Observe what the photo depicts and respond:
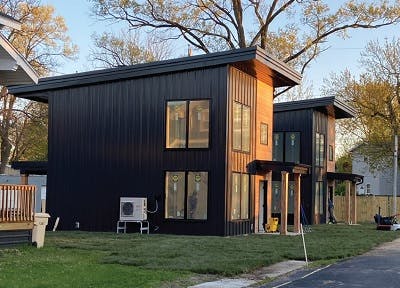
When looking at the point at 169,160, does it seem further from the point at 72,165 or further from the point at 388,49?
the point at 388,49

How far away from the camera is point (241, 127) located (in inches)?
977

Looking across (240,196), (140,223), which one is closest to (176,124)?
(240,196)

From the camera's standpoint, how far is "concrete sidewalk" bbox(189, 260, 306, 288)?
479 inches

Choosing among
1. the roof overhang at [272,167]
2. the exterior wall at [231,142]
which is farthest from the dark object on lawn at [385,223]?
the exterior wall at [231,142]

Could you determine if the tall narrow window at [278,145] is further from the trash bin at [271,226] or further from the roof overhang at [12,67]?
the roof overhang at [12,67]

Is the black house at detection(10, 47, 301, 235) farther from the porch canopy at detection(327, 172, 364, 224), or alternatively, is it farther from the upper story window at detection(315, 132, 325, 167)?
the porch canopy at detection(327, 172, 364, 224)

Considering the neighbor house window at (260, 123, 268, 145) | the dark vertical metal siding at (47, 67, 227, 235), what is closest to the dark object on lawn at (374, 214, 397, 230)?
the neighbor house window at (260, 123, 268, 145)

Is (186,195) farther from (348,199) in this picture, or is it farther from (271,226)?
(348,199)

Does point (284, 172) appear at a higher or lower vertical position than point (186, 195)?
higher

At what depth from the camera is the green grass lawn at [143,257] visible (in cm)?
→ 1181

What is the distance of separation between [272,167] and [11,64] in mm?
12727

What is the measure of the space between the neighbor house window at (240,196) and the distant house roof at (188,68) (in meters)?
4.24

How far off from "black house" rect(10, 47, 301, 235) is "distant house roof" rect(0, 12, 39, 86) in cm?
760

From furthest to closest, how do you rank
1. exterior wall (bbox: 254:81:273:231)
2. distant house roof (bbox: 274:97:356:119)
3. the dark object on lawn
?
distant house roof (bbox: 274:97:356:119)
the dark object on lawn
exterior wall (bbox: 254:81:273:231)
